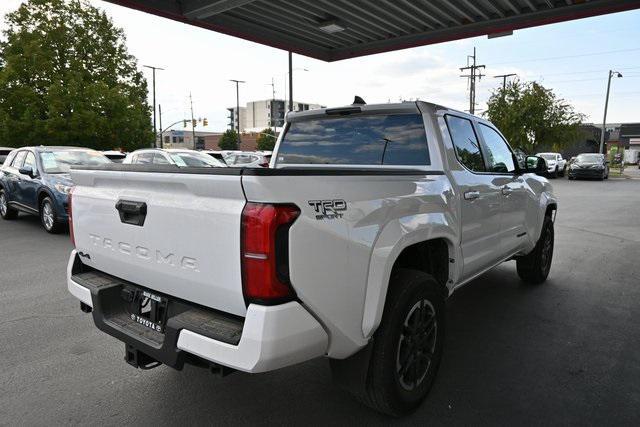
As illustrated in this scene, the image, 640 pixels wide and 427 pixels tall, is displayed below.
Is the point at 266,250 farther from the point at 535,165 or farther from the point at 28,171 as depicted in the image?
the point at 28,171

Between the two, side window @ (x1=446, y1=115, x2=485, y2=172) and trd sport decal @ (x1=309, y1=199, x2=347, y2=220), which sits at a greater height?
side window @ (x1=446, y1=115, x2=485, y2=172)

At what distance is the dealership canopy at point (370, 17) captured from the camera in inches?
262

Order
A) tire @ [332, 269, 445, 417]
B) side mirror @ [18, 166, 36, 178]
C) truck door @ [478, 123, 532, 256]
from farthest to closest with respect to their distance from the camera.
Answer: side mirror @ [18, 166, 36, 178]
truck door @ [478, 123, 532, 256]
tire @ [332, 269, 445, 417]

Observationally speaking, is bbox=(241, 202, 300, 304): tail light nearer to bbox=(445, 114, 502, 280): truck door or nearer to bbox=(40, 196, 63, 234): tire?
bbox=(445, 114, 502, 280): truck door

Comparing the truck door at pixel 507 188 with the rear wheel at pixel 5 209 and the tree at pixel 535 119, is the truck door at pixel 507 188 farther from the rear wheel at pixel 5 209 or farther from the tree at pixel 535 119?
the tree at pixel 535 119

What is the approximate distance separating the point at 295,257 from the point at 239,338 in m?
0.44

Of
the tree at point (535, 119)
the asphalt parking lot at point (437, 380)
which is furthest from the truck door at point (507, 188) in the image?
the tree at point (535, 119)

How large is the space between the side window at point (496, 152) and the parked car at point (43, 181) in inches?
259

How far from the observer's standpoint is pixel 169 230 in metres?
2.34

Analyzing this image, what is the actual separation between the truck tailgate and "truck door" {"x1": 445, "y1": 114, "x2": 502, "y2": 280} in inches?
79.9

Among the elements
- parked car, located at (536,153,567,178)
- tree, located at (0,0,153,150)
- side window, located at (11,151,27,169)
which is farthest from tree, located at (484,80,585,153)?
side window, located at (11,151,27,169)

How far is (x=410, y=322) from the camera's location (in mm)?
2844

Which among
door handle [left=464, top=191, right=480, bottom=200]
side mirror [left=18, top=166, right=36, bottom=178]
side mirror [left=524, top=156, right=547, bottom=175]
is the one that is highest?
side mirror [left=524, top=156, right=547, bottom=175]

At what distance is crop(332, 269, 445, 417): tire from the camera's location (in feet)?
8.44
